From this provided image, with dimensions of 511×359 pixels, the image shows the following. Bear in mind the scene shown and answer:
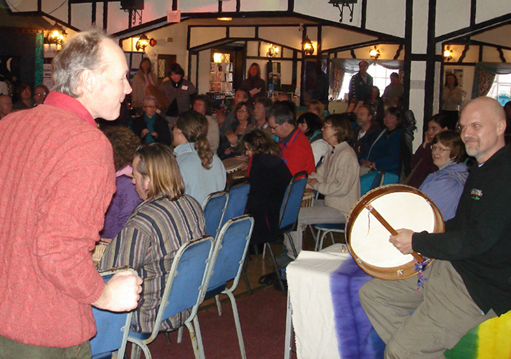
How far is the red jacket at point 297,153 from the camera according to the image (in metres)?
4.83

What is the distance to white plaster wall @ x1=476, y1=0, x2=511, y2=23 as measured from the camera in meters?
7.40

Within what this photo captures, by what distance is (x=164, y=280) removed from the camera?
7.18ft

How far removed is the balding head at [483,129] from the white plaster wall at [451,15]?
6.06 meters

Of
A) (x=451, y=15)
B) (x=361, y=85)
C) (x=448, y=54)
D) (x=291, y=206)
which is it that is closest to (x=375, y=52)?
(x=448, y=54)

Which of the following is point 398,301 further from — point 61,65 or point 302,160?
point 302,160

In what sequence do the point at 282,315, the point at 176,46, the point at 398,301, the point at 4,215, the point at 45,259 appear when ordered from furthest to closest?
the point at 176,46
the point at 282,315
the point at 398,301
the point at 4,215
the point at 45,259

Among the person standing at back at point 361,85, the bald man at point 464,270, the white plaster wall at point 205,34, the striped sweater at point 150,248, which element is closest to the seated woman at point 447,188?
the bald man at point 464,270

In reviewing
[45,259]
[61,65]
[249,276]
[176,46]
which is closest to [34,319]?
[45,259]

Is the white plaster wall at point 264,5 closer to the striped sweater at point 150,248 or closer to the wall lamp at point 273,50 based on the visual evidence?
the striped sweater at point 150,248

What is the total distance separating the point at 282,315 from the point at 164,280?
1589 mm

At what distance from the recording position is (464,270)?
2.17 m

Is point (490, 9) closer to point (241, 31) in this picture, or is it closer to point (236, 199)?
point (236, 199)

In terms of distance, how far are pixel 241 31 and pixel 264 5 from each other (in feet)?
23.0

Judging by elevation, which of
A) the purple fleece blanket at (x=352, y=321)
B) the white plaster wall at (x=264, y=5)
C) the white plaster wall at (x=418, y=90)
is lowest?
the purple fleece blanket at (x=352, y=321)
